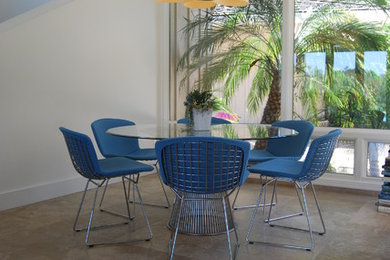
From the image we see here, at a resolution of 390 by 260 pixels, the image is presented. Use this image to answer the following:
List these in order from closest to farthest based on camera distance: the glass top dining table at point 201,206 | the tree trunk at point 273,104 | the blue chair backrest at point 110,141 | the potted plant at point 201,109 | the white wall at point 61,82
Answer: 1. the glass top dining table at point 201,206
2. the potted plant at point 201,109
3. the blue chair backrest at point 110,141
4. the white wall at point 61,82
5. the tree trunk at point 273,104

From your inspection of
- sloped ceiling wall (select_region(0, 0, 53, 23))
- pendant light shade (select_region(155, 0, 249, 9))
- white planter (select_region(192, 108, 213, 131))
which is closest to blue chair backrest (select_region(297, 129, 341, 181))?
white planter (select_region(192, 108, 213, 131))

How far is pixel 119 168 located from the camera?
11.5 ft

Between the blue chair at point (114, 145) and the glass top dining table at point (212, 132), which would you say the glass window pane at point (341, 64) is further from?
the blue chair at point (114, 145)

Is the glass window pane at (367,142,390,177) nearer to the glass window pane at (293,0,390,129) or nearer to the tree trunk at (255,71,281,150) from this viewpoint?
the glass window pane at (293,0,390,129)

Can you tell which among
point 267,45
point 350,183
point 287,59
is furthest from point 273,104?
point 350,183

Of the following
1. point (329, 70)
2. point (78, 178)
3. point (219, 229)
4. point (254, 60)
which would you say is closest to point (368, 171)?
point (329, 70)

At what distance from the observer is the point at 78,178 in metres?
5.00

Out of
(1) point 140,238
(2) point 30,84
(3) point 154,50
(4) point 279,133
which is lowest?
(1) point 140,238

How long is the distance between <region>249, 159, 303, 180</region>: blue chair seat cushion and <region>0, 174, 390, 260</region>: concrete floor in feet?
1.65

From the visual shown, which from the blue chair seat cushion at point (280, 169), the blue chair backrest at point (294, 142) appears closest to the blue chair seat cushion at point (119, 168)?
the blue chair seat cushion at point (280, 169)

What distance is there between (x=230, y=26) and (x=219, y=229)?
9.30ft

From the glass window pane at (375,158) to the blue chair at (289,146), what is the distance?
1.15 metres

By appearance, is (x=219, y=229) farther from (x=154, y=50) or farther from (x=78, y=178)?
(x=154, y=50)

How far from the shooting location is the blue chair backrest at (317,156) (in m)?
3.14
